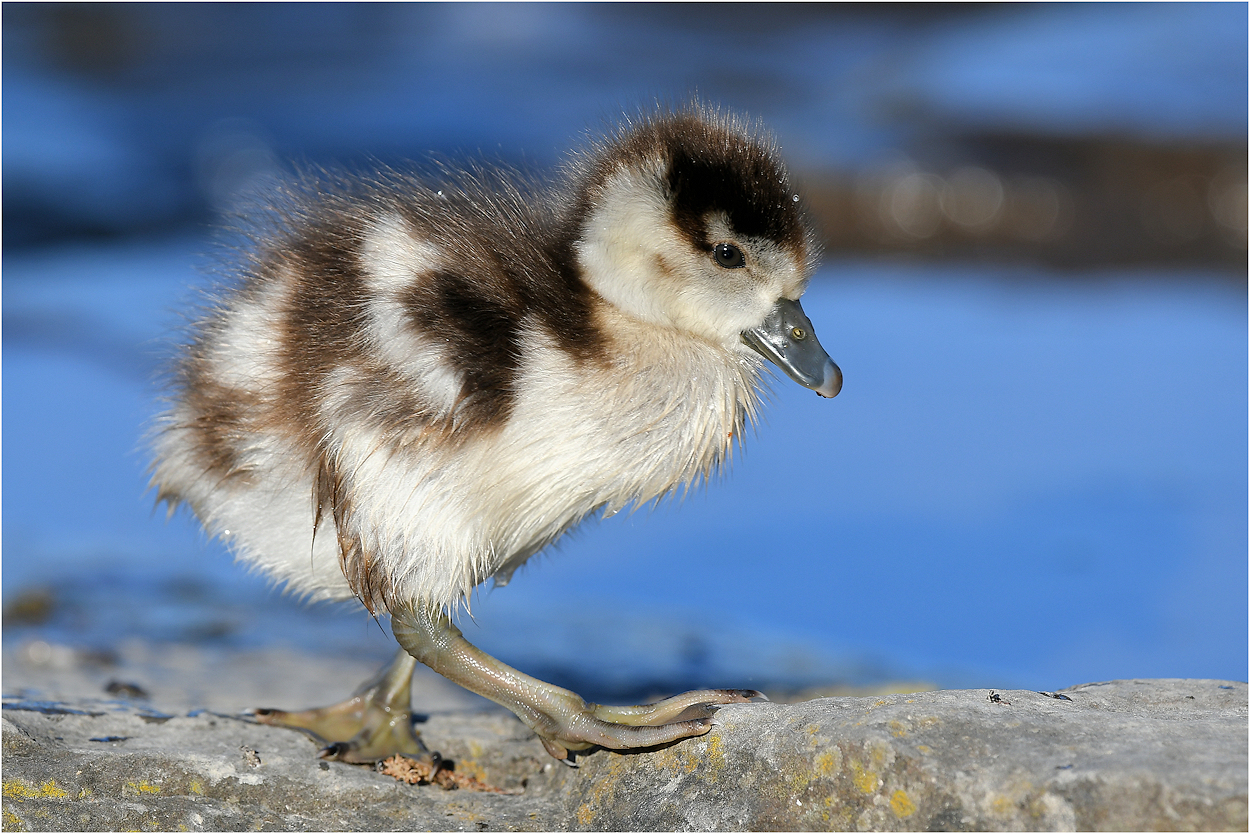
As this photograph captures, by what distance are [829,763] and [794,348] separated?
3.41 ft

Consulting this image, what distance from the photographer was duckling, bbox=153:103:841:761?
2793 mm

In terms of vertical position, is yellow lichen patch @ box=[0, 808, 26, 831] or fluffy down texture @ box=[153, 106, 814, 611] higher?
fluffy down texture @ box=[153, 106, 814, 611]

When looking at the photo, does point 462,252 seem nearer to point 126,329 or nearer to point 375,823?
point 375,823

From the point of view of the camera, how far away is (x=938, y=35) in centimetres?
1308

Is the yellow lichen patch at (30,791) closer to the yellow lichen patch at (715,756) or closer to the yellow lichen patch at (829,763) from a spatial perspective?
the yellow lichen patch at (715,756)

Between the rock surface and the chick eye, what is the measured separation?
3.41 ft

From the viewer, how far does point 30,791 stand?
279 cm

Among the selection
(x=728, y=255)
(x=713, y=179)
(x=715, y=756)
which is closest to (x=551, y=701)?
(x=715, y=756)

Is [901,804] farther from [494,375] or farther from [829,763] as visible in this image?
[494,375]

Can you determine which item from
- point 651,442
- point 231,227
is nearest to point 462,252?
point 651,442

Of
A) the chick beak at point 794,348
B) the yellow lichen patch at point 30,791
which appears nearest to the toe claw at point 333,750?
the yellow lichen patch at point 30,791

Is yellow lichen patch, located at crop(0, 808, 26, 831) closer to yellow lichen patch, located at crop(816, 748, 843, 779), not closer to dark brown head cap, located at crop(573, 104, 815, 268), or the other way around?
yellow lichen patch, located at crop(816, 748, 843, 779)

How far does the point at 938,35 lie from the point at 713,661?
10.3 meters

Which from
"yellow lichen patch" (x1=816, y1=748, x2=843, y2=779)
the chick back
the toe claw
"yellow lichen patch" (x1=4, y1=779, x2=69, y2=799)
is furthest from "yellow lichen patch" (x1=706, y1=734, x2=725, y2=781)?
"yellow lichen patch" (x1=4, y1=779, x2=69, y2=799)
